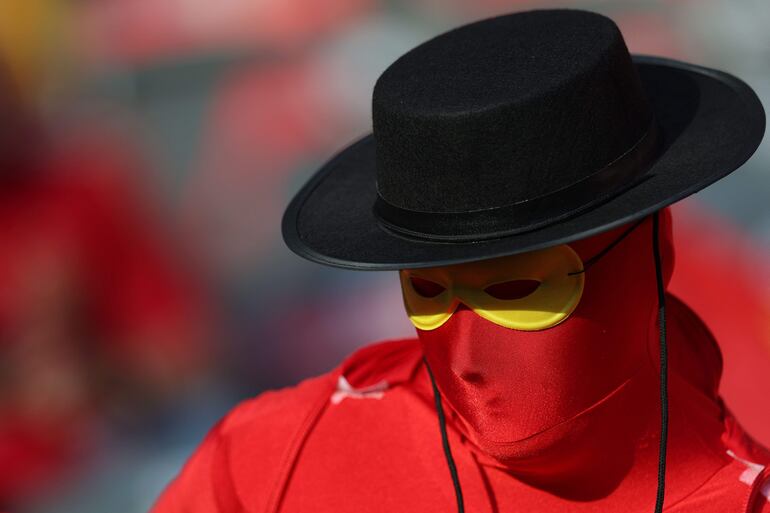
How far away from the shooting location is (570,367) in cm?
150

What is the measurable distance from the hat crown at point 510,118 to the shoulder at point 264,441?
554 millimetres

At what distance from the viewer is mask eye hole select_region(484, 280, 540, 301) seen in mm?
1478

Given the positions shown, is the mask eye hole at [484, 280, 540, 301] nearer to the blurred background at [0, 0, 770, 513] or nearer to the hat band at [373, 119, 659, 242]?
the hat band at [373, 119, 659, 242]

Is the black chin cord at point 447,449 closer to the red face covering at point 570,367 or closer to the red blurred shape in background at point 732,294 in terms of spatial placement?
the red face covering at point 570,367

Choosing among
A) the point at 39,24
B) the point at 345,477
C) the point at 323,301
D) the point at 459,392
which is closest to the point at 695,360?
the point at 459,392

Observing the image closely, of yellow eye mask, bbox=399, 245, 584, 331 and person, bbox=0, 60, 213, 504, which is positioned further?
person, bbox=0, 60, 213, 504

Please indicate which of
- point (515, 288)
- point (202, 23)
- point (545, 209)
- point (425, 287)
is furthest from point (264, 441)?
point (202, 23)

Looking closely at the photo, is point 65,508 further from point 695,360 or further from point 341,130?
point 695,360

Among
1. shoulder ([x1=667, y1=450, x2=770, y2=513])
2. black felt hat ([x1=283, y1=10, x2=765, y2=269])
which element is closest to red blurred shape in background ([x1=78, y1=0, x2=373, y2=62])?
black felt hat ([x1=283, y1=10, x2=765, y2=269])

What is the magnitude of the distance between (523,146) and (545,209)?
3.6 inches

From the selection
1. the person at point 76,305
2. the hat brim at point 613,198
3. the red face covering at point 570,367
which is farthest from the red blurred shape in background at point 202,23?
the red face covering at point 570,367

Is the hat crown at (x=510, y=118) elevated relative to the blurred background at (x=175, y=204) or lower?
elevated

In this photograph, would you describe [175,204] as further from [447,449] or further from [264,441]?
[447,449]

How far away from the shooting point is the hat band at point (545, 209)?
1.39 metres
